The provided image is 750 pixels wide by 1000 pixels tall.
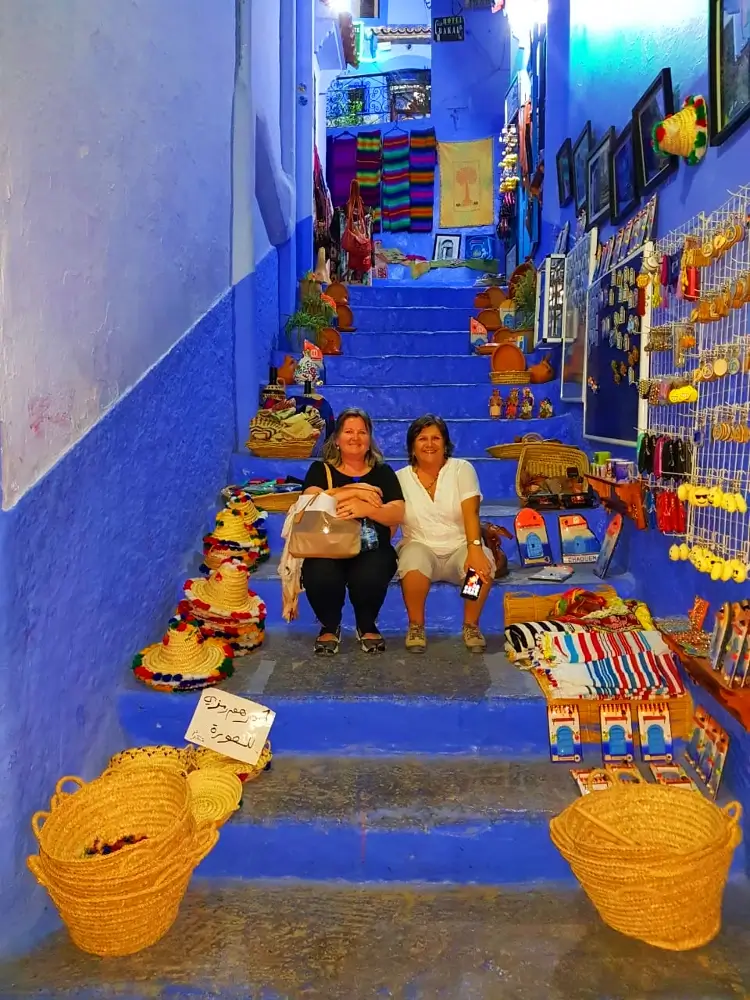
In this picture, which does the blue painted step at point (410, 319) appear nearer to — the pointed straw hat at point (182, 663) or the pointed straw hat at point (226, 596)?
the pointed straw hat at point (226, 596)

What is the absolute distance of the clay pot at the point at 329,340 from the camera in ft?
18.9

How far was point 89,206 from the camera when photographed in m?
2.30

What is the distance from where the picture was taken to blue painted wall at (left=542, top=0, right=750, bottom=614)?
2.48m

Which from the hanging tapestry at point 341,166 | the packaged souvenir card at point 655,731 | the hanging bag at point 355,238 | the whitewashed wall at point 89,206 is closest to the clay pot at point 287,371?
the whitewashed wall at point 89,206

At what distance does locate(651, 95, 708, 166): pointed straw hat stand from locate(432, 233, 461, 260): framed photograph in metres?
8.36

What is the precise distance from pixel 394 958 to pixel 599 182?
3709 millimetres

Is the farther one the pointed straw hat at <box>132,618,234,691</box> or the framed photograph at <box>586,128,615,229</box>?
the framed photograph at <box>586,128,615,229</box>

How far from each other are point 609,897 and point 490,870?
0.42m

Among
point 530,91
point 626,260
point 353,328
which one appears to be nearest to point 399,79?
point 530,91

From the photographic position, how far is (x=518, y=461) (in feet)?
12.7

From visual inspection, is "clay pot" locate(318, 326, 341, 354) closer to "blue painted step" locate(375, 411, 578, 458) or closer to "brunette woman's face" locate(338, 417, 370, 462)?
"blue painted step" locate(375, 411, 578, 458)

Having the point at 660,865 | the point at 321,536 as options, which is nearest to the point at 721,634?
the point at 660,865

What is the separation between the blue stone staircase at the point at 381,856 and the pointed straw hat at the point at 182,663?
0.17 ft

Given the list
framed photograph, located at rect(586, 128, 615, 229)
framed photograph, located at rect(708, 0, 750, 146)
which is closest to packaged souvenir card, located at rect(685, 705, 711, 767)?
framed photograph, located at rect(708, 0, 750, 146)
